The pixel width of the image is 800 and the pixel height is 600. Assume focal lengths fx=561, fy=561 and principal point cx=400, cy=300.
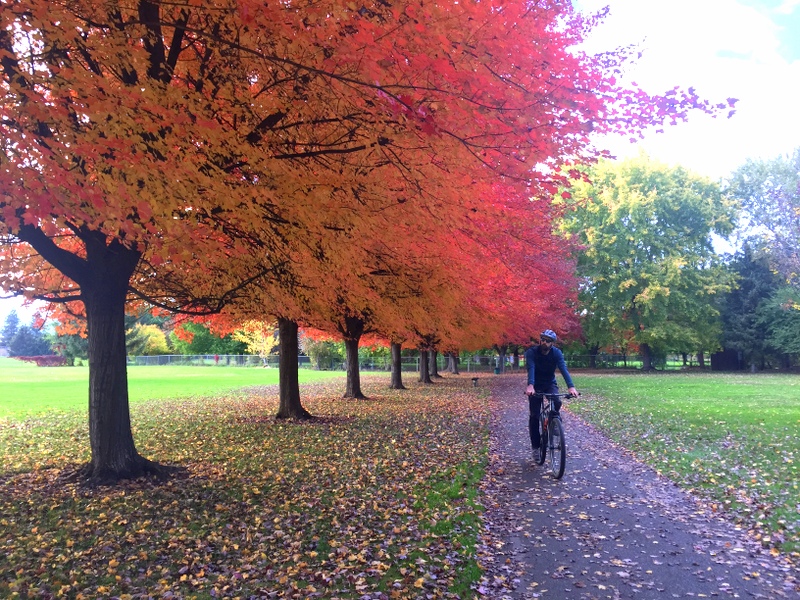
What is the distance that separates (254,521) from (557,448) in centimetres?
398

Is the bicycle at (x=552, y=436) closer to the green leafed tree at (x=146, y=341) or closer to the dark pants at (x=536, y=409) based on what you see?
the dark pants at (x=536, y=409)

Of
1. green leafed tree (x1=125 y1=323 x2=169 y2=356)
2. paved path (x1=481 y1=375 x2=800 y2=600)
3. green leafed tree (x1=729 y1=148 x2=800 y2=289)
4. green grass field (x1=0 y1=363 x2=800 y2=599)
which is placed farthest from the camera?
green leafed tree (x1=125 y1=323 x2=169 y2=356)

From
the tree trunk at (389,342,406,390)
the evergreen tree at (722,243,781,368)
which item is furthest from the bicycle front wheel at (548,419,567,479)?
the evergreen tree at (722,243,781,368)

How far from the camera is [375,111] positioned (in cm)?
507

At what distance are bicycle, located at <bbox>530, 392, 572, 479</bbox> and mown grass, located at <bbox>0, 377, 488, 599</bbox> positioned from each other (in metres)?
1.00

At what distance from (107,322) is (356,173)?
3.66 m

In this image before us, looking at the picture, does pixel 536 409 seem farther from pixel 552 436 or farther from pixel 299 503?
pixel 299 503

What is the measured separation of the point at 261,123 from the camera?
5816 millimetres

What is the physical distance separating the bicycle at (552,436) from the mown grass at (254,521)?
3.27 feet

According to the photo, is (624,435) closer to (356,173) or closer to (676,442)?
(676,442)

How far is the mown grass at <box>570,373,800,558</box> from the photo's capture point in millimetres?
5904

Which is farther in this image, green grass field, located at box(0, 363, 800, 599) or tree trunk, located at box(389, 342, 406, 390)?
tree trunk, located at box(389, 342, 406, 390)

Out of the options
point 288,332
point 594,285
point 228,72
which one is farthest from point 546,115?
point 594,285

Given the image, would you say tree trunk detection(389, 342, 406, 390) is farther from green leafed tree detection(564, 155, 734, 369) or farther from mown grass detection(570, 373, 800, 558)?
green leafed tree detection(564, 155, 734, 369)
